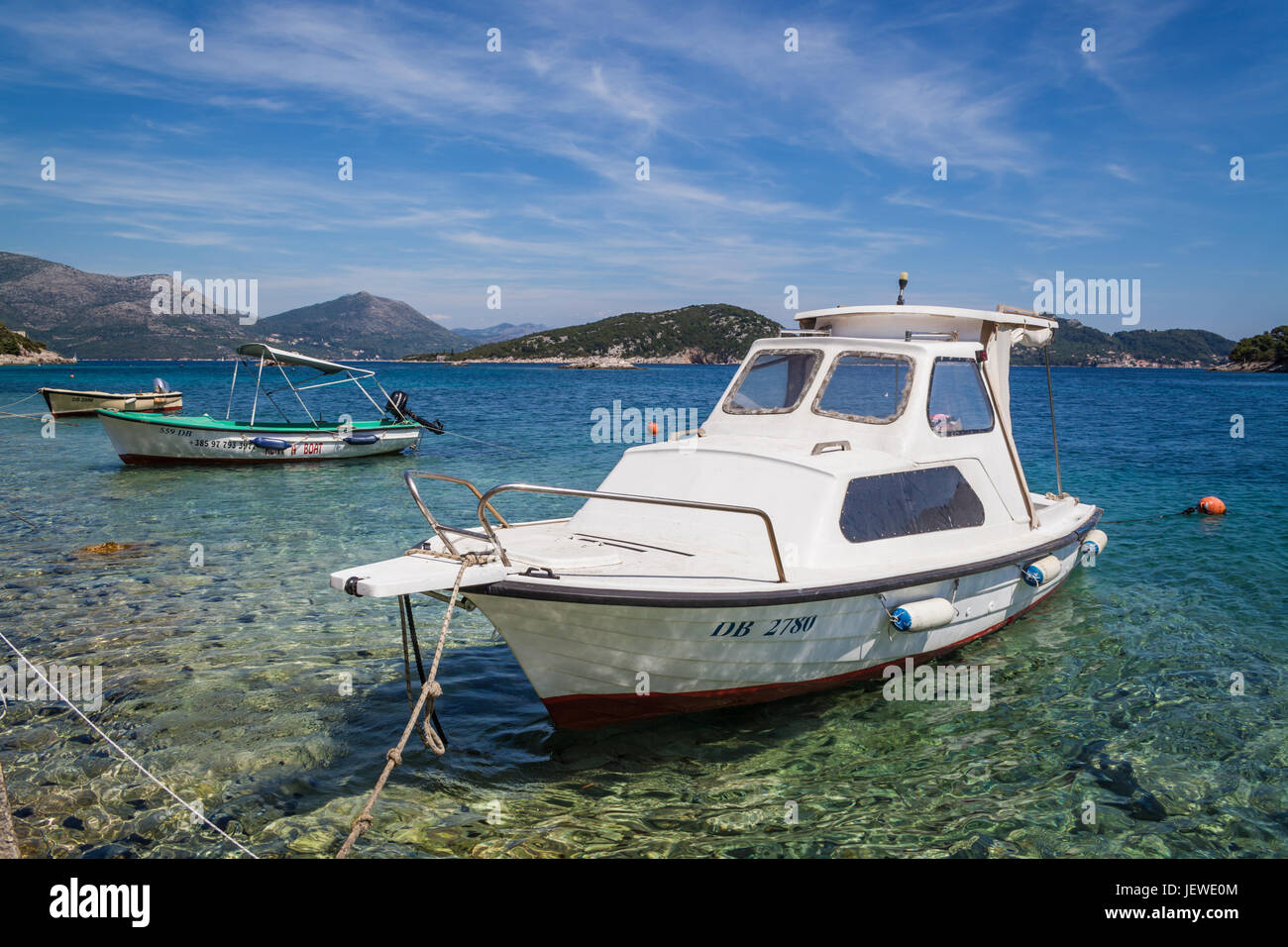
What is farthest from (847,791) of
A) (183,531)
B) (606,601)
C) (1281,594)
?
(183,531)

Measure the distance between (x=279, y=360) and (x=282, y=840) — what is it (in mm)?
22485

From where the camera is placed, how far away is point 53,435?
32406 mm

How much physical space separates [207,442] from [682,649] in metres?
22.5

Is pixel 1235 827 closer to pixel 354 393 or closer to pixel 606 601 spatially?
pixel 606 601

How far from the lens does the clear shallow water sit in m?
5.62

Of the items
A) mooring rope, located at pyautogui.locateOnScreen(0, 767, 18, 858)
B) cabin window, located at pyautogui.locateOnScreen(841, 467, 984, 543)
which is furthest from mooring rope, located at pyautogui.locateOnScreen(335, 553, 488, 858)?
cabin window, located at pyautogui.locateOnScreen(841, 467, 984, 543)

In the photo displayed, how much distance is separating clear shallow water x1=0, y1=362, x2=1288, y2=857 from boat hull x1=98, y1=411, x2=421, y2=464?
10828 mm

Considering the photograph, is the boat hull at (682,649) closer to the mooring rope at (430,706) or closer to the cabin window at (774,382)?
the mooring rope at (430,706)

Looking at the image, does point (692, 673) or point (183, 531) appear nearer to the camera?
point (692, 673)

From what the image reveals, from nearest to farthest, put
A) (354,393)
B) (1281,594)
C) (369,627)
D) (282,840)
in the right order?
(282,840) → (369,627) → (1281,594) → (354,393)

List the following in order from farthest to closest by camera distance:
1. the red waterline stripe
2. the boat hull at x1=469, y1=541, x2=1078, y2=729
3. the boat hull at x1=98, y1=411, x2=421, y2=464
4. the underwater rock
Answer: the boat hull at x1=98, y1=411, x2=421, y2=464, the red waterline stripe, the boat hull at x1=469, y1=541, x2=1078, y2=729, the underwater rock

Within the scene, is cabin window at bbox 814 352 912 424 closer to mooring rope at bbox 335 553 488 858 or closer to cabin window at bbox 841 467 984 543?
cabin window at bbox 841 467 984 543

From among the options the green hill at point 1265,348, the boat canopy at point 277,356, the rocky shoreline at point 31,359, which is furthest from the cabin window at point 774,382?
the green hill at point 1265,348

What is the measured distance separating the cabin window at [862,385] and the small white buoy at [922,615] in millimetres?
2269
